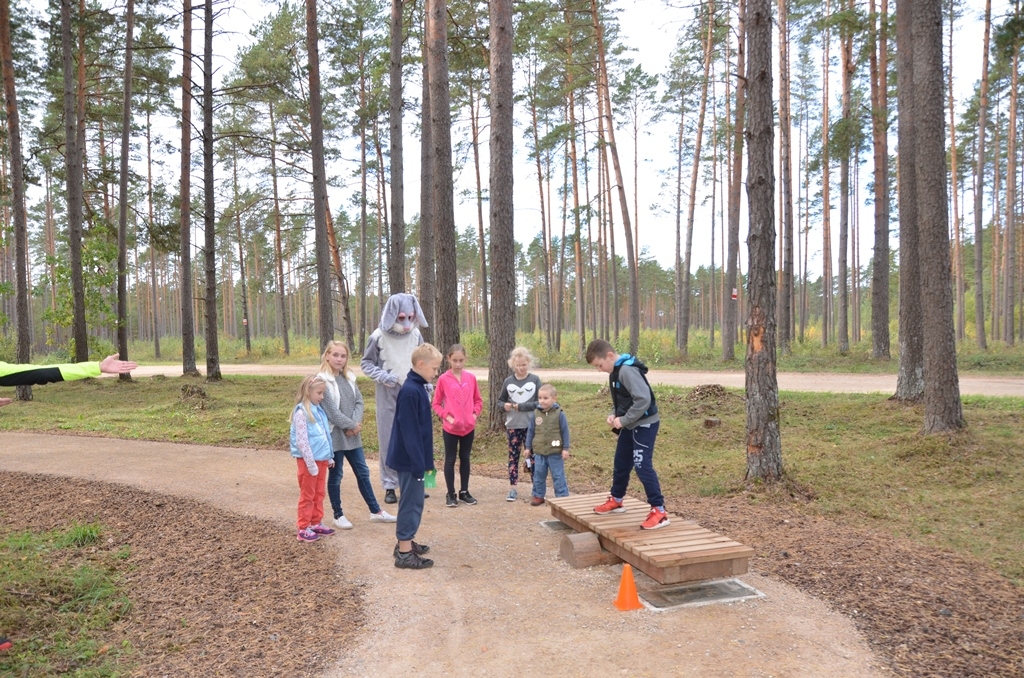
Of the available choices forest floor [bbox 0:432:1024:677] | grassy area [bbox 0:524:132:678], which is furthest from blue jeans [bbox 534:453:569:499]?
grassy area [bbox 0:524:132:678]

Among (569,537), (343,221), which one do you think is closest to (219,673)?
(569,537)

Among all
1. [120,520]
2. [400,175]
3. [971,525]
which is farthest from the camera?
[400,175]

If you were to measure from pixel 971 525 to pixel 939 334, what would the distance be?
10.0ft

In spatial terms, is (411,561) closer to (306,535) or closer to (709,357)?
(306,535)

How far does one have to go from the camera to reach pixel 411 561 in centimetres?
533

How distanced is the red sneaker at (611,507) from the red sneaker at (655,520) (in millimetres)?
463

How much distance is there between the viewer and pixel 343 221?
4553 cm

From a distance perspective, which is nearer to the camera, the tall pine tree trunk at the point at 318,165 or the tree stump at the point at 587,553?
the tree stump at the point at 587,553

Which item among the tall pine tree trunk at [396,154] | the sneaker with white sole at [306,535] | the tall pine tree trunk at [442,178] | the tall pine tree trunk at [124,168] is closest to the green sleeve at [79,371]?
the sneaker with white sole at [306,535]

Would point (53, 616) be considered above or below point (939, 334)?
below

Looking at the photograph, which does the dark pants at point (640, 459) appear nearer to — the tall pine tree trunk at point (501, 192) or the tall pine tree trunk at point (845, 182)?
the tall pine tree trunk at point (501, 192)

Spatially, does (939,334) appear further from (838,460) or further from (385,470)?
(385,470)

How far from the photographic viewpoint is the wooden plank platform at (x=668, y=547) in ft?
14.8

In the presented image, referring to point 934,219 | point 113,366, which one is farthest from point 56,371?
point 934,219
